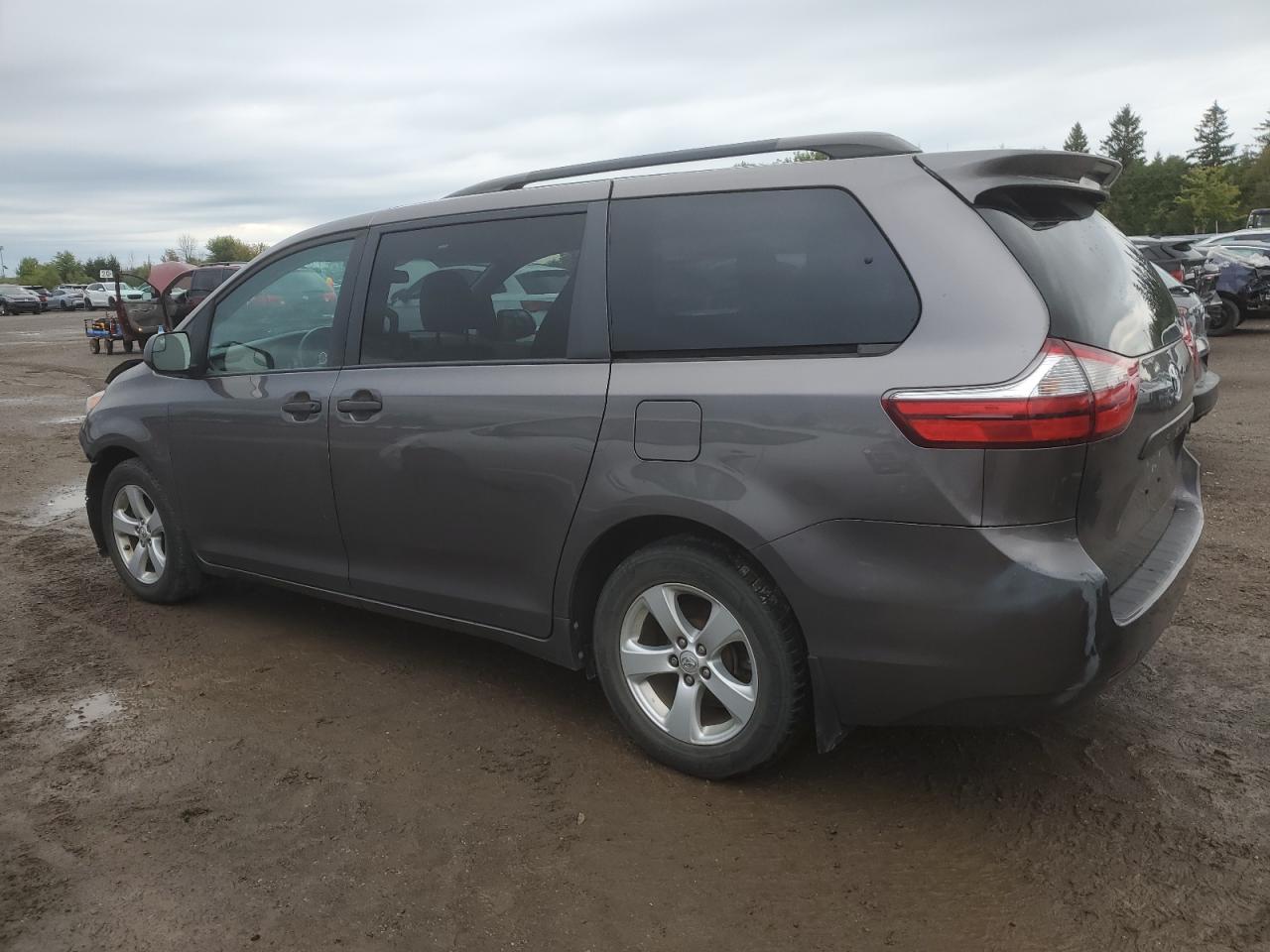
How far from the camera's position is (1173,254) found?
53.9 ft

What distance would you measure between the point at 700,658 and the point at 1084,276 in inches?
61.0

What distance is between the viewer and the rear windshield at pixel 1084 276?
9.16 ft

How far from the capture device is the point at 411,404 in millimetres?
3846

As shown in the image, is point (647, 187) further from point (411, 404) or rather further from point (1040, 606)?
point (1040, 606)

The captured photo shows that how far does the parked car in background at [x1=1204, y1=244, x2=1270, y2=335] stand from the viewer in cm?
1816

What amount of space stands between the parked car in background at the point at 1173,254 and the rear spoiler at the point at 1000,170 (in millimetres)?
14124

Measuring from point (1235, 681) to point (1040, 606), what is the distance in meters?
1.80

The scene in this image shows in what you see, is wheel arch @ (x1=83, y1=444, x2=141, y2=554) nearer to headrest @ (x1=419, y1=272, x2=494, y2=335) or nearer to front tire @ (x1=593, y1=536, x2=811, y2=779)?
headrest @ (x1=419, y1=272, x2=494, y2=335)

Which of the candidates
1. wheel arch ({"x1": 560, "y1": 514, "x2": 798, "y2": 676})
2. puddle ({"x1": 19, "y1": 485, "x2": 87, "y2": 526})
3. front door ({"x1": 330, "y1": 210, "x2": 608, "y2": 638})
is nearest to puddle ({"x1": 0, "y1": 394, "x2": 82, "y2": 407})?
puddle ({"x1": 19, "y1": 485, "x2": 87, "y2": 526})

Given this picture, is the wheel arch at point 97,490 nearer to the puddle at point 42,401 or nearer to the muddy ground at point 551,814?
the muddy ground at point 551,814

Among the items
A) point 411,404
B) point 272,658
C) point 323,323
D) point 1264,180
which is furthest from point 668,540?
point 1264,180

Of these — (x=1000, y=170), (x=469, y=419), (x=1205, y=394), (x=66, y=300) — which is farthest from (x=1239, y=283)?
(x=66, y=300)

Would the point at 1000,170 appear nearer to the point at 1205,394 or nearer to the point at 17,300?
the point at 1205,394

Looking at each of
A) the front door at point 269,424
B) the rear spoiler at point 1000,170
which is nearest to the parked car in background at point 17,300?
the front door at point 269,424
